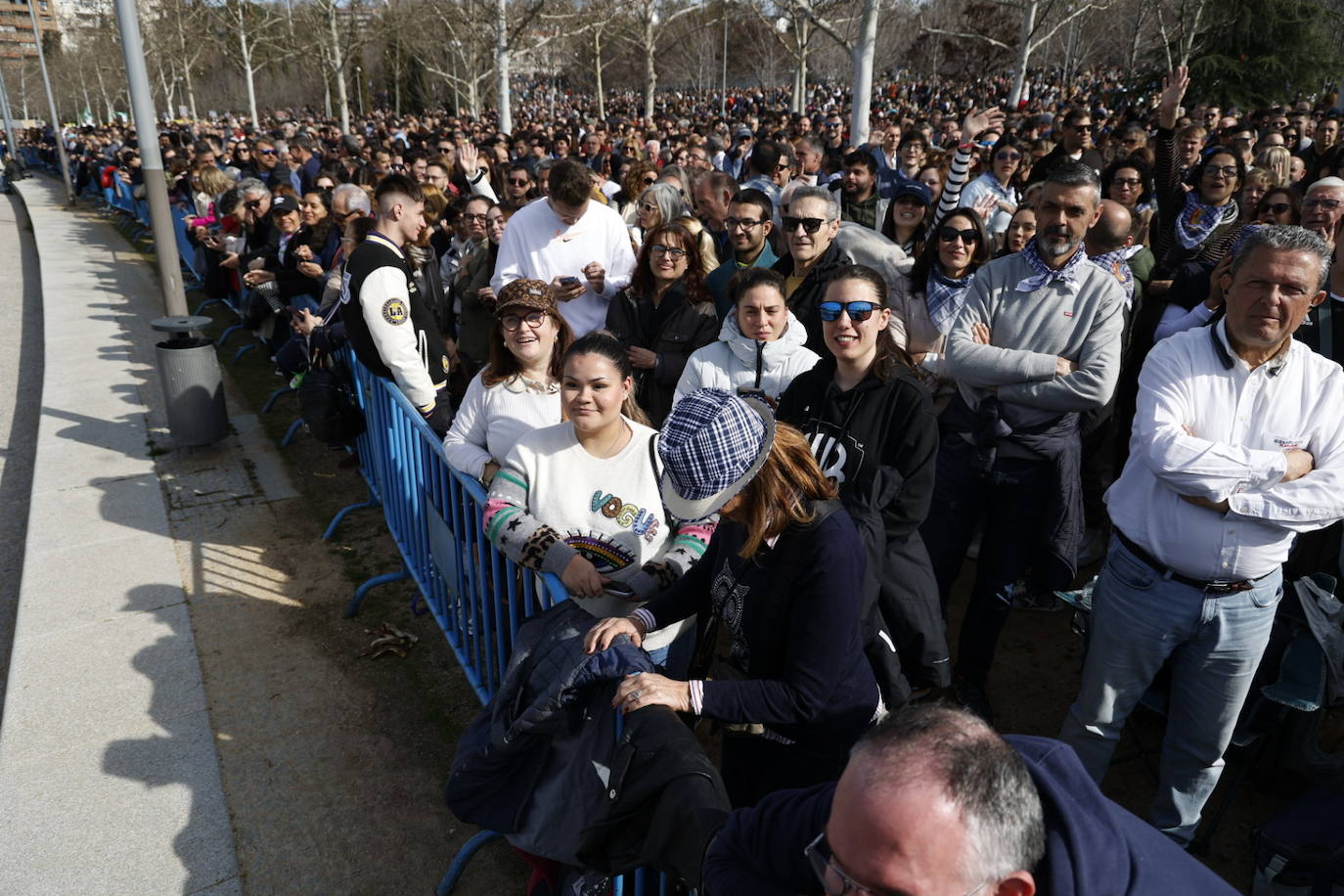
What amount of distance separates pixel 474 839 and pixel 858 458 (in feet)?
6.20

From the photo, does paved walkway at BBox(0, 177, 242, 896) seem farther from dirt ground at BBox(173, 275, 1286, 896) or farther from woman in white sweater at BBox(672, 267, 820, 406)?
woman in white sweater at BBox(672, 267, 820, 406)

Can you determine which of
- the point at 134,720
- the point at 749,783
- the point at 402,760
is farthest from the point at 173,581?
the point at 749,783


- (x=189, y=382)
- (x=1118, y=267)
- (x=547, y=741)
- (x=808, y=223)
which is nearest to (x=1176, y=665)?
(x=547, y=741)

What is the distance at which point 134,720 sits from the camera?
3885 mm

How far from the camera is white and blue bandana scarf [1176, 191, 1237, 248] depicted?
18.0 feet

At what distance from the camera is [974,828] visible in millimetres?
1235

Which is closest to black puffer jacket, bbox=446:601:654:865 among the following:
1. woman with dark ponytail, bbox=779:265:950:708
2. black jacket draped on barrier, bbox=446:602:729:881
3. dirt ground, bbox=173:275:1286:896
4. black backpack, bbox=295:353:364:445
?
black jacket draped on barrier, bbox=446:602:729:881

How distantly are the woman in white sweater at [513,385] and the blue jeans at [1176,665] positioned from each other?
2.26 metres

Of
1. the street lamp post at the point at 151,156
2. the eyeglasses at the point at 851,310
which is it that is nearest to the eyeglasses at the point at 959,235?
the eyeglasses at the point at 851,310

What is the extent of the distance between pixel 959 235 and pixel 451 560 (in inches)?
111

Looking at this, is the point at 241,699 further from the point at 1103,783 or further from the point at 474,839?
the point at 1103,783

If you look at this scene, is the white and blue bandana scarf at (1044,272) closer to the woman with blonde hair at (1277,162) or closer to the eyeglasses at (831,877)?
the eyeglasses at (831,877)

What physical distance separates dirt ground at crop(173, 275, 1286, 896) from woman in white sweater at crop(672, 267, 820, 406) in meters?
1.72

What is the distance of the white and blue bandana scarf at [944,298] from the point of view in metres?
4.37
